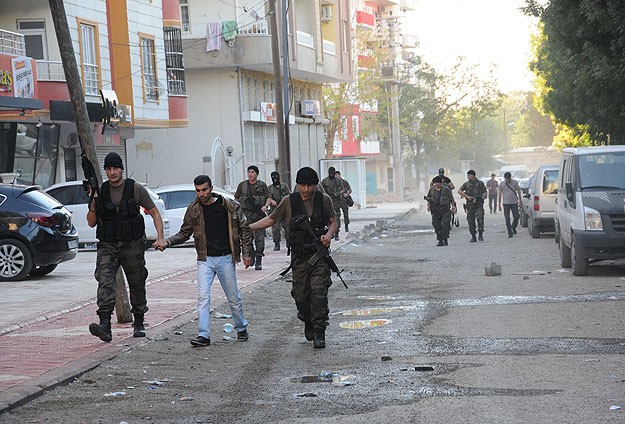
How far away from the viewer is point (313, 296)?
1133cm

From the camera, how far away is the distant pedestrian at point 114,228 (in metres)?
11.3

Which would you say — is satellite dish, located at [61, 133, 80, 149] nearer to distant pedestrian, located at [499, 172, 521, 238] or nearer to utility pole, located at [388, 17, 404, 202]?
distant pedestrian, located at [499, 172, 521, 238]

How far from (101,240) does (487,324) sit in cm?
410

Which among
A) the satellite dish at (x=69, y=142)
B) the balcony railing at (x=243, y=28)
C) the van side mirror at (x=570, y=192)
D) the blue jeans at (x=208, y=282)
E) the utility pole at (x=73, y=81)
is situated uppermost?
the balcony railing at (x=243, y=28)

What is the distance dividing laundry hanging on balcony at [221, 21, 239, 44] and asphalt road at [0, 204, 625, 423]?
87.3ft

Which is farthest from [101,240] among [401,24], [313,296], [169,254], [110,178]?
[401,24]

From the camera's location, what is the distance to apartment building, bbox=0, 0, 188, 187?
27.8 m

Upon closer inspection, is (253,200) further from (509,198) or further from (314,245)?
(509,198)

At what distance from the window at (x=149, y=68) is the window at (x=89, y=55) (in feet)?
10.3

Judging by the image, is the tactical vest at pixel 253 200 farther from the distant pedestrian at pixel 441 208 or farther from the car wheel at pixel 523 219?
the car wheel at pixel 523 219

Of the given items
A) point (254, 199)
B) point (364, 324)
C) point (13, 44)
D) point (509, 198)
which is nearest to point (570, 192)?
point (254, 199)

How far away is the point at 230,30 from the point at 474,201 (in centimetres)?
1650

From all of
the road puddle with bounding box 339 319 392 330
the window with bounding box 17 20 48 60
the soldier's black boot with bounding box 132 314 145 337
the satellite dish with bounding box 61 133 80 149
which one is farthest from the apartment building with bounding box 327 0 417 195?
the soldier's black boot with bounding box 132 314 145 337

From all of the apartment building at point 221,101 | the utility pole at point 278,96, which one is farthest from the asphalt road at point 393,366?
the apartment building at point 221,101
